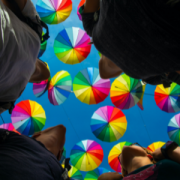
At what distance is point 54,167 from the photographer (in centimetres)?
135

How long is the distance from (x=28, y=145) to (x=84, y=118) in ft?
20.5

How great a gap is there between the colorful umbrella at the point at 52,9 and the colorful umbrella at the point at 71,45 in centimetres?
59

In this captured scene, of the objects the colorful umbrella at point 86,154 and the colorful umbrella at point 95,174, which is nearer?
the colorful umbrella at point 86,154

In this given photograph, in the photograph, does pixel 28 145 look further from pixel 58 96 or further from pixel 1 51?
pixel 58 96

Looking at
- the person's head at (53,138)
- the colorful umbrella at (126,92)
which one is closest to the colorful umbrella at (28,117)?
the colorful umbrella at (126,92)

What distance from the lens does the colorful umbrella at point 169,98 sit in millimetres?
5043

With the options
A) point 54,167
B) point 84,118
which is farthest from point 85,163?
point 54,167

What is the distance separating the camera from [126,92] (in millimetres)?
4848

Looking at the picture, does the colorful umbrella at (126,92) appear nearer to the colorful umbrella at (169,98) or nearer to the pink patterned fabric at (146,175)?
the colorful umbrella at (169,98)

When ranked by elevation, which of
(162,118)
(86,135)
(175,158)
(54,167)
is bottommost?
(86,135)

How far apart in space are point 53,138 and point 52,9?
4.87 m

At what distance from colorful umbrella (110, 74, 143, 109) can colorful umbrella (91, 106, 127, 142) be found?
0.68m

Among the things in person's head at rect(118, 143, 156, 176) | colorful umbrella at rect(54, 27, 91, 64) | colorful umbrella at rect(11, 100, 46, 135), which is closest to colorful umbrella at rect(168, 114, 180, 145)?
person's head at rect(118, 143, 156, 176)

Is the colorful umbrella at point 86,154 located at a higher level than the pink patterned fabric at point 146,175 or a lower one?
lower
